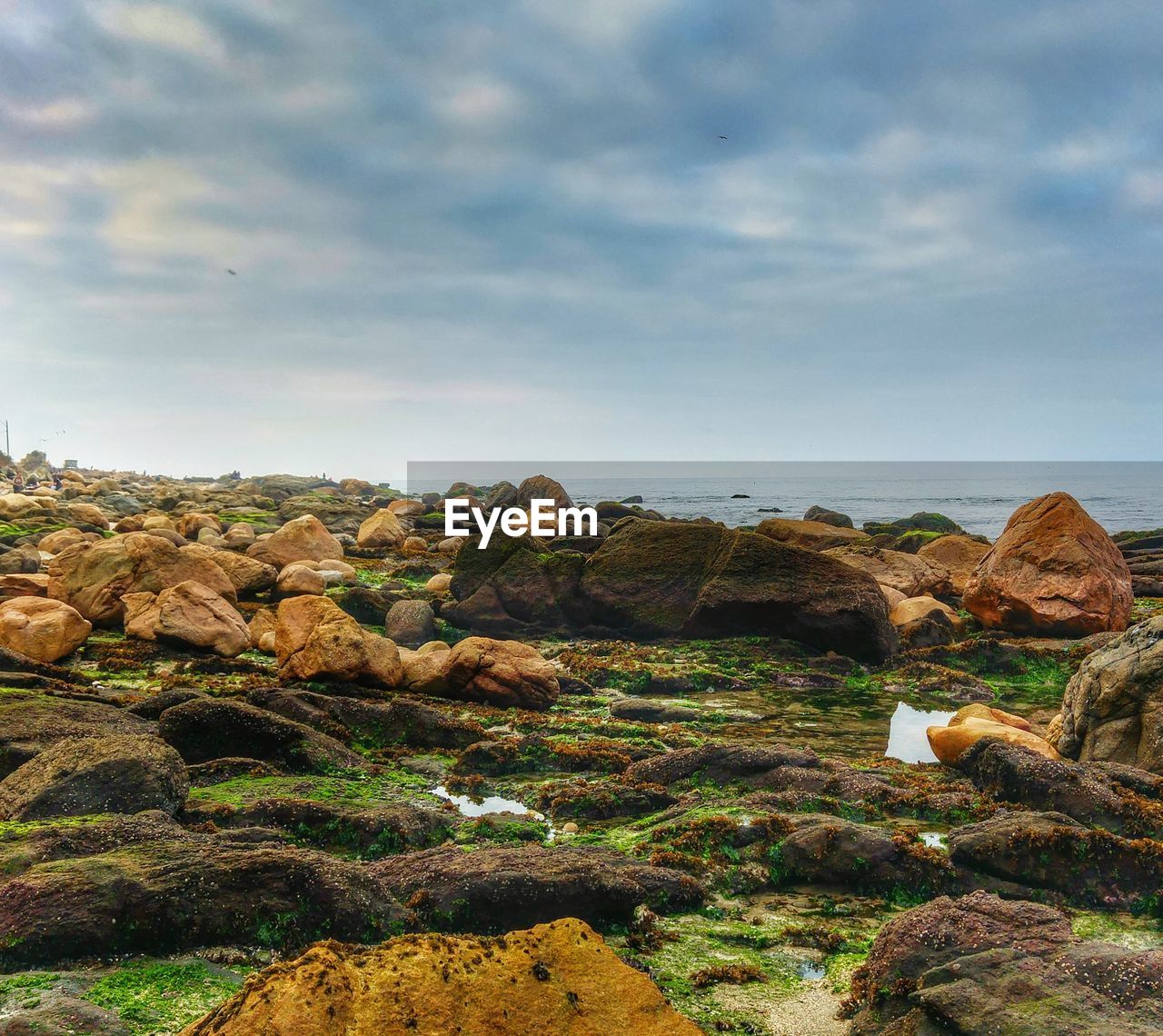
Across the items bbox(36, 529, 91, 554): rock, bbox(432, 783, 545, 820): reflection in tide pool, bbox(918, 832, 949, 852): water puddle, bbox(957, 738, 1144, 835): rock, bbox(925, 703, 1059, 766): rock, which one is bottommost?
bbox(432, 783, 545, 820): reflection in tide pool

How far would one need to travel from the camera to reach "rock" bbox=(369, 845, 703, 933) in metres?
5.39

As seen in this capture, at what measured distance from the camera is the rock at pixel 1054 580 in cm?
1817

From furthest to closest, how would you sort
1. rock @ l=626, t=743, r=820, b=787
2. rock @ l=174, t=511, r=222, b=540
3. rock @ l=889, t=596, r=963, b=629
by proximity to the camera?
1. rock @ l=174, t=511, r=222, b=540
2. rock @ l=889, t=596, r=963, b=629
3. rock @ l=626, t=743, r=820, b=787

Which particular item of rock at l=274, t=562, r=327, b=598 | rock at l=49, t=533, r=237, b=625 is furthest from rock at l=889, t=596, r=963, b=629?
rock at l=49, t=533, r=237, b=625

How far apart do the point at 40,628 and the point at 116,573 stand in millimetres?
3020

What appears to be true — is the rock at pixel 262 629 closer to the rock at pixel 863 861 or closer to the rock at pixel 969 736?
the rock at pixel 969 736

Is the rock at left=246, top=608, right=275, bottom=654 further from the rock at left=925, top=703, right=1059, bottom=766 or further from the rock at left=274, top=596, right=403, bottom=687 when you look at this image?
the rock at left=925, top=703, right=1059, bottom=766

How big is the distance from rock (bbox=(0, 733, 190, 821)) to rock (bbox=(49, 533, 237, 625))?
9.56 metres

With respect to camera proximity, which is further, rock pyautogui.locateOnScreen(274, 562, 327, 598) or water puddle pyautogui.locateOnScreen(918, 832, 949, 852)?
rock pyautogui.locateOnScreen(274, 562, 327, 598)

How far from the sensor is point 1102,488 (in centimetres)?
11562

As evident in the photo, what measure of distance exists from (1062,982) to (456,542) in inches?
1061

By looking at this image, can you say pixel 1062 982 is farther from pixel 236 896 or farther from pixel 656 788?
pixel 656 788

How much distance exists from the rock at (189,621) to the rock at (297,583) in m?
3.85

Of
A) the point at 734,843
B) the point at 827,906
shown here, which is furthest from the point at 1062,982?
the point at 734,843
